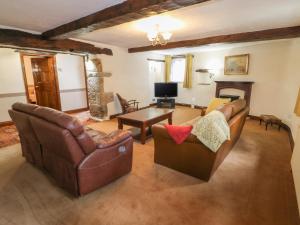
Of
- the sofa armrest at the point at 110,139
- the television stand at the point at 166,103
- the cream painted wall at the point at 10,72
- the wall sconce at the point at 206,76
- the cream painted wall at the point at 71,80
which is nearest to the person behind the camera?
the sofa armrest at the point at 110,139

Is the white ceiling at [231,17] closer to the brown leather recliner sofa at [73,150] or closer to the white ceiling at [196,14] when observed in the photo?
the white ceiling at [196,14]

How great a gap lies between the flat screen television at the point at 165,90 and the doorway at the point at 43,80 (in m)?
3.61

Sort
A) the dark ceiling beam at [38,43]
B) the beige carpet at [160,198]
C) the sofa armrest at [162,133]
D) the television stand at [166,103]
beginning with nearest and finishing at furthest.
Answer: the beige carpet at [160,198] < the sofa armrest at [162,133] < the dark ceiling beam at [38,43] < the television stand at [166,103]

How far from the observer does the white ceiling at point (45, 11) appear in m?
2.18

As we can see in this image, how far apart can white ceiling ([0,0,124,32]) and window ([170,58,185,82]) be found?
5282 mm

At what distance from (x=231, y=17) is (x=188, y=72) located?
13.9 ft

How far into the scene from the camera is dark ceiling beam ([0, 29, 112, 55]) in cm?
326

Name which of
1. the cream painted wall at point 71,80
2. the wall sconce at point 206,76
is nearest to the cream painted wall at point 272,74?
the wall sconce at point 206,76

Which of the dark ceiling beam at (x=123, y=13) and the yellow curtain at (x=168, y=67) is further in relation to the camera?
the yellow curtain at (x=168, y=67)

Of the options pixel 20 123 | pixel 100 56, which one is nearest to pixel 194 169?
pixel 20 123

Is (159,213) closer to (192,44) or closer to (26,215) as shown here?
(26,215)

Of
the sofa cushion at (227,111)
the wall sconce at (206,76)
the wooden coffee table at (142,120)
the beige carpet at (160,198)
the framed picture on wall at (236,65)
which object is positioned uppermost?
the framed picture on wall at (236,65)

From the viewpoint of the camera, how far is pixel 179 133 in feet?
7.64

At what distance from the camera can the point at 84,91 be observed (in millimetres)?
6910
